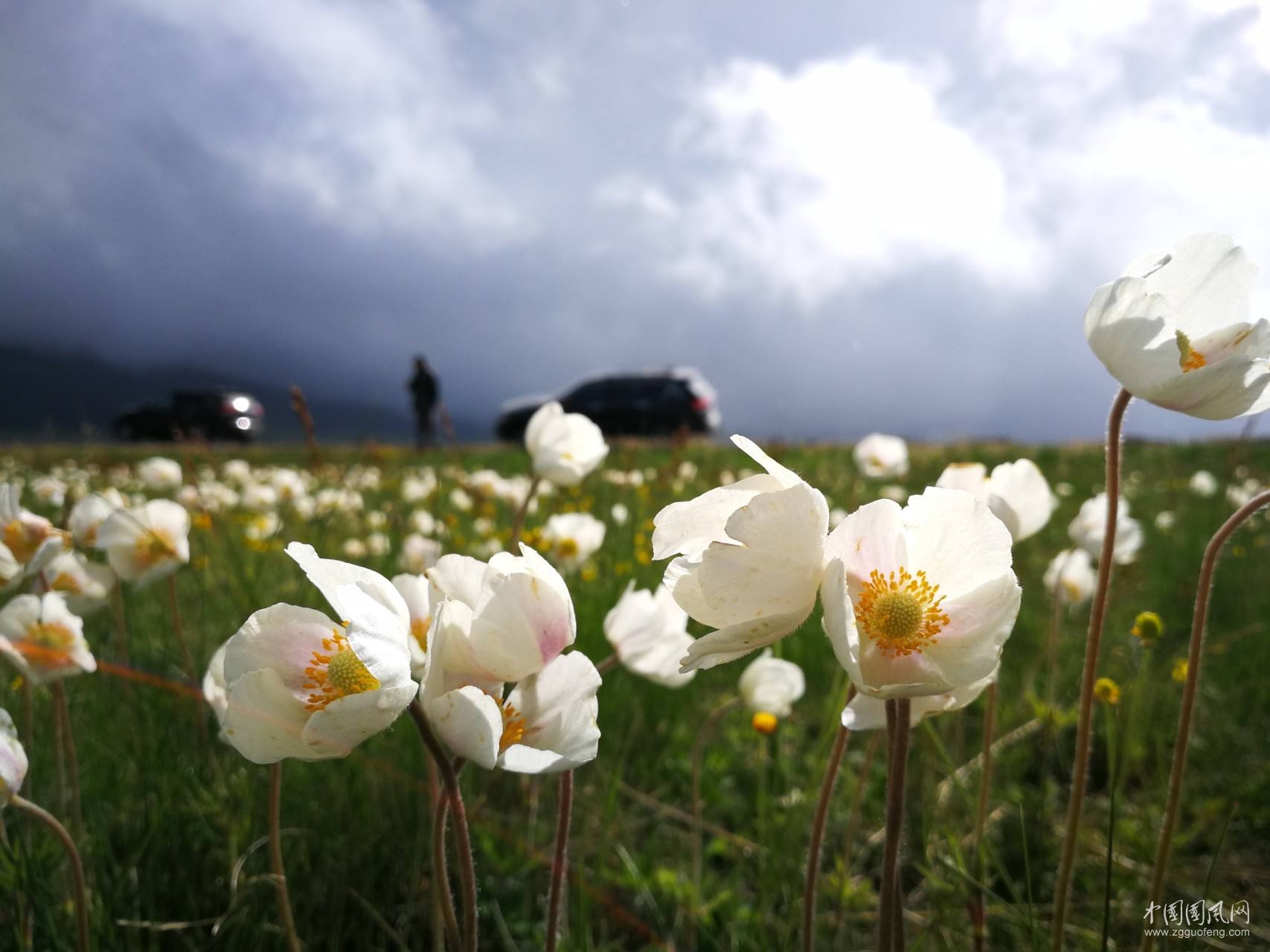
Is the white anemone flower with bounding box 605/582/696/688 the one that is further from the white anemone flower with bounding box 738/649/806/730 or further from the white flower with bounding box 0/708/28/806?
the white flower with bounding box 0/708/28/806

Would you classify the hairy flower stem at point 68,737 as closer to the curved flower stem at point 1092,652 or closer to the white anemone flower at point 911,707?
the white anemone flower at point 911,707

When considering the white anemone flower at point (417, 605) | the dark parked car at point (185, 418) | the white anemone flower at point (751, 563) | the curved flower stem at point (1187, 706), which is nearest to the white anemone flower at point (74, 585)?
the white anemone flower at point (417, 605)

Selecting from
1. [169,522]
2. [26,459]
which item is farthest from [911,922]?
[26,459]

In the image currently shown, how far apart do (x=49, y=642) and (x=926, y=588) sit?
4.11ft

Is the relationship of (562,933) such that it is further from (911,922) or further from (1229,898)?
(1229,898)

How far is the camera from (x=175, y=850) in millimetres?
1338

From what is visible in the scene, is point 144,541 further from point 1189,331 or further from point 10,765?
point 1189,331

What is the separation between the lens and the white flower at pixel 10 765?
2.64ft

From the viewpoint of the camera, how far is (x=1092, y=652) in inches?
37.0

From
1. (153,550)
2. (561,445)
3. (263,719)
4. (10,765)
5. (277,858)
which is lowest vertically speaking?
(277,858)

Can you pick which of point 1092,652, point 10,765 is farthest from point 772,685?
point 10,765

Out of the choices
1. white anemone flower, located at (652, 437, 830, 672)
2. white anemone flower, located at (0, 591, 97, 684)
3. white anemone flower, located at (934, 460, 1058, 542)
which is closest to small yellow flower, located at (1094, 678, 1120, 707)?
white anemone flower, located at (934, 460, 1058, 542)

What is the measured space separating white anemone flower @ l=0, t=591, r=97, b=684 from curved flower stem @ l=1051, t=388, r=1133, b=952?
54.4 inches

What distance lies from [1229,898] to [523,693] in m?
1.64
